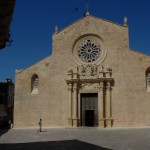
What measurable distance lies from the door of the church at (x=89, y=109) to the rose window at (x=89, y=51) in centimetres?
373

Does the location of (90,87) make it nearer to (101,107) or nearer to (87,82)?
(87,82)

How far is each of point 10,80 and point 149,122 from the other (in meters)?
26.4

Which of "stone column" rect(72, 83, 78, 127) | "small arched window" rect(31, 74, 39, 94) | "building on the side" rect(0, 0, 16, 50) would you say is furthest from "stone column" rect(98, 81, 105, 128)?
"building on the side" rect(0, 0, 16, 50)

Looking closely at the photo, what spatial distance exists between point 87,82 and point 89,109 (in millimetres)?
2746

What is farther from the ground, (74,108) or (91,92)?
(91,92)

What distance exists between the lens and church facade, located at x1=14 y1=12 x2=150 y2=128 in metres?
28.9

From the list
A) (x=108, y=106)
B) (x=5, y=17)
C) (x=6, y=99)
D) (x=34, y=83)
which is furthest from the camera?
(x=6, y=99)

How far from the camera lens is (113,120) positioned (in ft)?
95.1

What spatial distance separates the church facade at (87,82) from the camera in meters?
28.9

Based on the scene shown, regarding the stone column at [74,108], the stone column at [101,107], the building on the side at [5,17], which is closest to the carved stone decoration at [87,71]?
the stone column at [74,108]

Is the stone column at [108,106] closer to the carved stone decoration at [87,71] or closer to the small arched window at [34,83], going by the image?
the carved stone decoration at [87,71]

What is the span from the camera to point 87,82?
100ft

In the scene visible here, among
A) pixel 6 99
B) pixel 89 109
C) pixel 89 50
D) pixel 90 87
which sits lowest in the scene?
pixel 89 109

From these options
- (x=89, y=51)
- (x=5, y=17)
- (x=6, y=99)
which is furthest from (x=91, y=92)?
(x=5, y=17)
